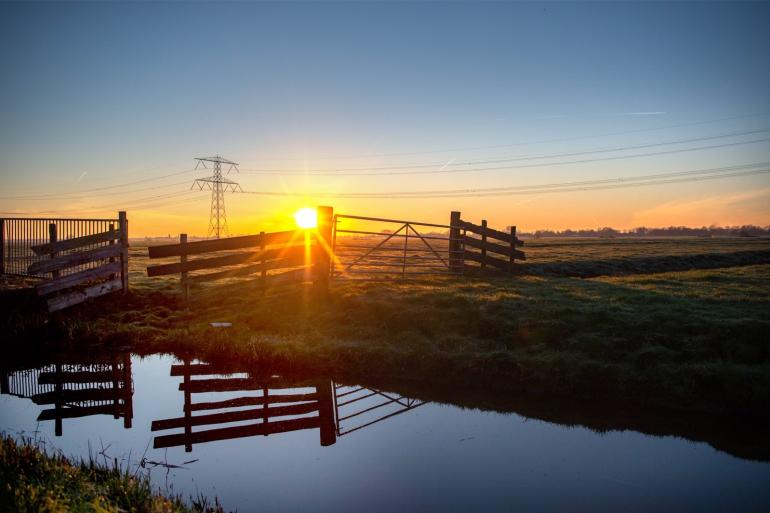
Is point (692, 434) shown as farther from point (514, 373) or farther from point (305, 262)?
point (305, 262)

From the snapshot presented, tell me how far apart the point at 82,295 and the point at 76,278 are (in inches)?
20.2

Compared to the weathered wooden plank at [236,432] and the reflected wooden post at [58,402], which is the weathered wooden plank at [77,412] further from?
the weathered wooden plank at [236,432]

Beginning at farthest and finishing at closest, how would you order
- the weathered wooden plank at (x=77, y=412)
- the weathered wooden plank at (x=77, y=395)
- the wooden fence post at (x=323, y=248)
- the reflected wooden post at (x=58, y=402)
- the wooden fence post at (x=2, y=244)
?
the wooden fence post at (x=2, y=244), the wooden fence post at (x=323, y=248), the weathered wooden plank at (x=77, y=395), the weathered wooden plank at (x=77, y=412), the reflected wooden post at (x=58, y=402)

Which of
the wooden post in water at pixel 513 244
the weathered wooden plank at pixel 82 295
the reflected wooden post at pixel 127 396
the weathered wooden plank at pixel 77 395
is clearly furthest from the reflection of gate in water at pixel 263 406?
the wooden post in water at pixel 513 244

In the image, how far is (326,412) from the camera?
7562 mm

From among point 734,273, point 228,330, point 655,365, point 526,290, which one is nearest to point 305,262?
point 228,330

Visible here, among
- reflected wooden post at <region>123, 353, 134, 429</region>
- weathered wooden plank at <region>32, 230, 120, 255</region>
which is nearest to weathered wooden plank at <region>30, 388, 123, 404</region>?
reflected wooden post at <region>123, 353, 134, 429</region>

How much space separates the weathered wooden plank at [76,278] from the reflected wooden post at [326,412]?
28.0 ft

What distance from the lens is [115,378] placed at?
919 cm

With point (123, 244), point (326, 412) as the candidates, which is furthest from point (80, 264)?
point (326, 412)

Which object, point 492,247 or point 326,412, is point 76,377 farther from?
point 492,247

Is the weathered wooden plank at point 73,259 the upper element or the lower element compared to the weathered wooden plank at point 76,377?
upper

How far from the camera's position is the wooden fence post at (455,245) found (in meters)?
18.8

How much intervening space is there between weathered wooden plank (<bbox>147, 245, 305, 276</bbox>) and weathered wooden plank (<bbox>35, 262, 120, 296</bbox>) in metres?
2.15
